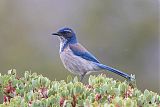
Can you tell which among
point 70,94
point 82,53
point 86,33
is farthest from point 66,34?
point 86,33

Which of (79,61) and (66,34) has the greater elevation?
(66,34)

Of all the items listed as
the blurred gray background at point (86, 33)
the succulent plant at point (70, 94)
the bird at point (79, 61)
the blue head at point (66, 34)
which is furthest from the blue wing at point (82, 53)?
the blurred gray background at point (86, 33)

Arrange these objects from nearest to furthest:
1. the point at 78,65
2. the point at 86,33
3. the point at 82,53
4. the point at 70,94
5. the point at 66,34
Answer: the point at 70,94
the point at 78,65
the point at 82,53
the point at 66,34
the point at 86,33

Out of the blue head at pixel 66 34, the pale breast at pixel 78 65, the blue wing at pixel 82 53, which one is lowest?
the pale breast at pixel 78 65

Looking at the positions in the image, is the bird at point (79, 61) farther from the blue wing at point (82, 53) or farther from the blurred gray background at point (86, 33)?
the blurred gray background at point (86, 33)

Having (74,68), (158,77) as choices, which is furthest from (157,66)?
(74,68)

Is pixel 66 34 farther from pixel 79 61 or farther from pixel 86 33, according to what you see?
pixel 86 33

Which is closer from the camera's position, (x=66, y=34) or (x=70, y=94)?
(x=70, y=94)
